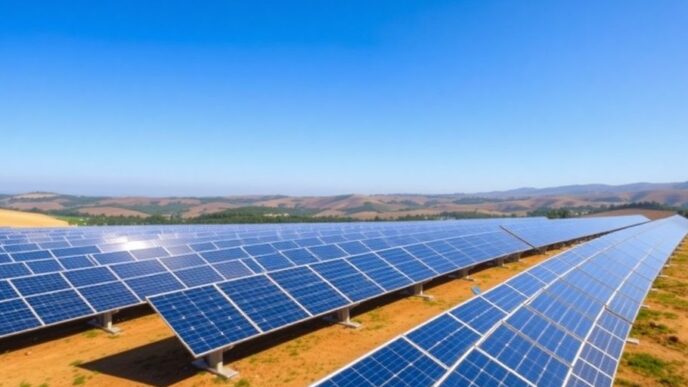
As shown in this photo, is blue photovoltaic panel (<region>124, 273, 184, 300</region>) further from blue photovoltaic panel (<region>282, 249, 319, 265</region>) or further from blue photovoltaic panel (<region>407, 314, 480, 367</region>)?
blue photovoltaic panel (<region>407, 314, 480, 367</region>)

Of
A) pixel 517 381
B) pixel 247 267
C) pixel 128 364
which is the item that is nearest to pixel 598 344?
pixel 517 381

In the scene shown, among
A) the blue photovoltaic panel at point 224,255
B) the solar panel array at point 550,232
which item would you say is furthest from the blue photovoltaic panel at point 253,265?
the solar panel array at point 550,232

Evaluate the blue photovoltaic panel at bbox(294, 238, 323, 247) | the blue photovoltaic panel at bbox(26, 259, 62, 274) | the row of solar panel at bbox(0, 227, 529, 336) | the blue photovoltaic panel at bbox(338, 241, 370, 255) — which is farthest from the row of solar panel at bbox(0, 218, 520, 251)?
the row of solar panel at bbox(0, 227, 529, 336)

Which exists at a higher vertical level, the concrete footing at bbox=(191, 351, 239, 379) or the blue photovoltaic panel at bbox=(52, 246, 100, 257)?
the blue photovoltaic panel at bbox=(52, 246, 100, 257)

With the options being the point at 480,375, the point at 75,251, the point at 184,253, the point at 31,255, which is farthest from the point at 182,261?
the point at 480,375

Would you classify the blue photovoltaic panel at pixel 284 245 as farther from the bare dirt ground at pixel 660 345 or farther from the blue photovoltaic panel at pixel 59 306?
the bare dirt ground at pixel 660 345

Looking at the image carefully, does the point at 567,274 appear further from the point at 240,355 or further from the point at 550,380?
the point at 240,355
